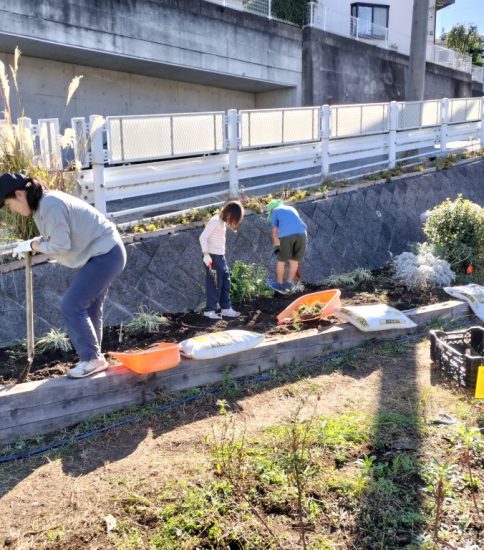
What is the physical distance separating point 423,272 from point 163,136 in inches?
142

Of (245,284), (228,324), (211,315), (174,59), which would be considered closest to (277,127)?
(245,284)

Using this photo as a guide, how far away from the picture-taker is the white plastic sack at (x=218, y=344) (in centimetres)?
397

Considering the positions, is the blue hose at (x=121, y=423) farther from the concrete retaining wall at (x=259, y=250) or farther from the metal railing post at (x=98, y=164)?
the metal railing post at (x=98, y=164)

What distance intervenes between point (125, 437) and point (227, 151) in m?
4.68

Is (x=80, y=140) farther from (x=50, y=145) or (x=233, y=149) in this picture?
(x=233, y=149)

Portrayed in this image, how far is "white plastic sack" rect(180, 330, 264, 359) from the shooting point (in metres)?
3.97

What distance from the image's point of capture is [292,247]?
639cm

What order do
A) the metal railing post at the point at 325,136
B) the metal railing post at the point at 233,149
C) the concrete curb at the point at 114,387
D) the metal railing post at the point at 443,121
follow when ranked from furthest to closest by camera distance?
the metal railing post at the point at 443,121 → the metal railing post at the point at 325,136 → the metal railing post at the point at 233,149 → the concrete curb at the point at 114,387

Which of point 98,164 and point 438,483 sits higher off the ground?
point 98,164

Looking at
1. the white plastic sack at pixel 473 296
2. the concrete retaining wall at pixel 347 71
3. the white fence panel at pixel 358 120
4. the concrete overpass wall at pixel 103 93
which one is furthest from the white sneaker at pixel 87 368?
the concrete retaining wall at pixel 347 71

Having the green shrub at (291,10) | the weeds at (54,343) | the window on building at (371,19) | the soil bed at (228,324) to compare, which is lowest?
the soil bed at (228,324)

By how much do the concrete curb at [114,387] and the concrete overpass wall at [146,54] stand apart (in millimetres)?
9170

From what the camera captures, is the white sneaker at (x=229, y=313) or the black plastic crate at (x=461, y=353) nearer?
the black plastic crate at (x=461, y=353)

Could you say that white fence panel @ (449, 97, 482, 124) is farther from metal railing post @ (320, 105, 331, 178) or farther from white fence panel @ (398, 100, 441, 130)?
metal railing post @ (320, 105, 331, 178)
